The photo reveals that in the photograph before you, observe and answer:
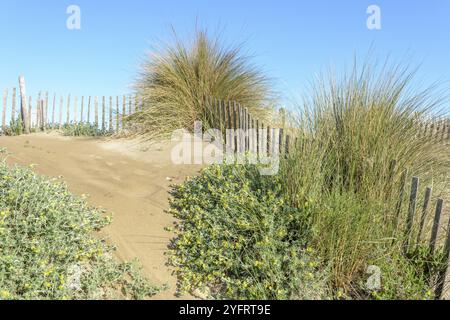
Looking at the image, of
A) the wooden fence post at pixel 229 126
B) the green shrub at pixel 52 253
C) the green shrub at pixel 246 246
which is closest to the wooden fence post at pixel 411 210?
the green shrub at pixel 246 246

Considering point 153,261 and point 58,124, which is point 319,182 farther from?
point 58,124

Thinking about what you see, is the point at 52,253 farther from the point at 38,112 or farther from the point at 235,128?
the point at 38,112

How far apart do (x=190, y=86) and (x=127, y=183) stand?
394 centimetres

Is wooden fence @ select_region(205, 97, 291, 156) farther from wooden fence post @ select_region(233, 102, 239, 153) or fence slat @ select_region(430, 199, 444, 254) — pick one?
fence slat @ select_region(430, 199, 444, 254)

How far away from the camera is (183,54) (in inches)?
369

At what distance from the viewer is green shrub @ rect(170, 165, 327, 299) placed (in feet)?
11.6

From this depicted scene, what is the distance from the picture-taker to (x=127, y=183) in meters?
5.77

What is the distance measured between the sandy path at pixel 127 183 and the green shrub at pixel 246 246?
234 millimetres

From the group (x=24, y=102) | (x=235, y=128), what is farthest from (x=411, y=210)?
(x=24, y=102)

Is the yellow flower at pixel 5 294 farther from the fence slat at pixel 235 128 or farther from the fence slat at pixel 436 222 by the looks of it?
the fence slat at pixel 235 128

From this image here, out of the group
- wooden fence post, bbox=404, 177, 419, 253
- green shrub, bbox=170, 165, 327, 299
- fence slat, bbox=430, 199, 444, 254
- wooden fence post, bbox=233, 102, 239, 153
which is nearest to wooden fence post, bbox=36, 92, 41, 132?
wooden fence post, bbox=233, 102, 239, 153

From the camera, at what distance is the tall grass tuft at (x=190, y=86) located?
8.92 m
